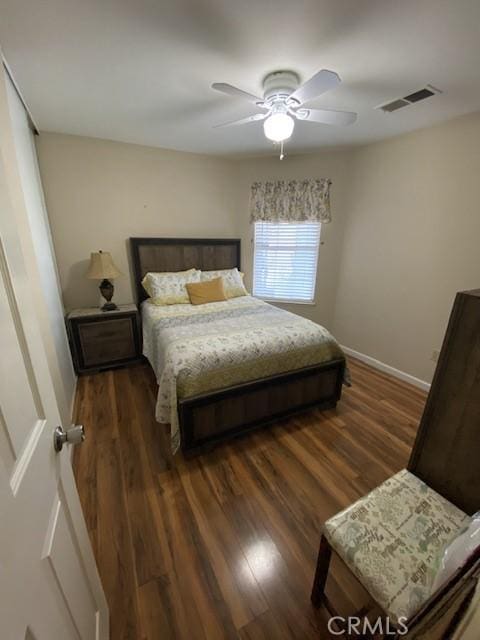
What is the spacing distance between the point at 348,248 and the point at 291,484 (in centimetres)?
280

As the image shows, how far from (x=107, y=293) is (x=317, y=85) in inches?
107

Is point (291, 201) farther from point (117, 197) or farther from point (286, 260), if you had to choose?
point (117, 197)

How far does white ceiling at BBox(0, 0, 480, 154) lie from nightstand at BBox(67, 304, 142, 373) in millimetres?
1830

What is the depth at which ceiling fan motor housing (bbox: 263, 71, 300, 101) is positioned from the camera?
1679 mm

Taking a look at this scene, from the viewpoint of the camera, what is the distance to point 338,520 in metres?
1.03

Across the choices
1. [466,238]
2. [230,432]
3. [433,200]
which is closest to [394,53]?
[433,200]

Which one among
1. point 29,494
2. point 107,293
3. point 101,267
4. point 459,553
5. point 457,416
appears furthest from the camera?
point 107,293

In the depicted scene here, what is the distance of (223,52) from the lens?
1487 millimetres

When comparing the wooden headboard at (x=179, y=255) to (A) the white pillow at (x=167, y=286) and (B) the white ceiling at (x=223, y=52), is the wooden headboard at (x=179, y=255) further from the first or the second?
(B) the white ceiling at (x=223, y=52)

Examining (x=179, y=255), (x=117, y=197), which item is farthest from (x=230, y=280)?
(x=117, y=197)

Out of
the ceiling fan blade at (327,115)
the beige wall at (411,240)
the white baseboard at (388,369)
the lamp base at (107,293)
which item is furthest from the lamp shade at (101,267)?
the white baseboard at (388,369)

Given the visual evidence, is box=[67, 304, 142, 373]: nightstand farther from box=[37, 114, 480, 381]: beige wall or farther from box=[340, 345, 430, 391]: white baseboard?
box=[340, 345, 430, 391]: white baseboard

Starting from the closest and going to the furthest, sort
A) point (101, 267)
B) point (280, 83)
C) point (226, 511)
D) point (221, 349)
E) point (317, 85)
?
point (317, 85), point (226, 511), point (280, 83), point (221, 349), point (101, 267)

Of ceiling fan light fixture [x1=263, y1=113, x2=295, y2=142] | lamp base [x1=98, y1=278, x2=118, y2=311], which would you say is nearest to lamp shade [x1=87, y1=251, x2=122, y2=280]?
lamp base [x1=98, y1=278, x2=118, y2=311]
